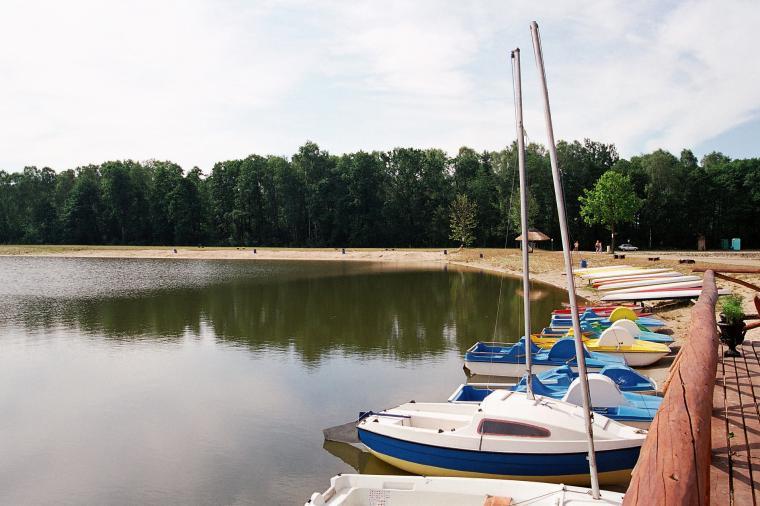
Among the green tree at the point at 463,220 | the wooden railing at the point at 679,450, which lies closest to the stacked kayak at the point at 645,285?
the wooden railing at the point at 679,450

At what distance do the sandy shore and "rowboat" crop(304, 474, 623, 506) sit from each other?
12.8 metres

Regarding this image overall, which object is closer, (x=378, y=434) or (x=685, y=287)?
(x=378, y=434)

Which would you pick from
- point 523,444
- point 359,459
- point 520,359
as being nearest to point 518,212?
point 520,359

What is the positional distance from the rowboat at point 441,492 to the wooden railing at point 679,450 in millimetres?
7813

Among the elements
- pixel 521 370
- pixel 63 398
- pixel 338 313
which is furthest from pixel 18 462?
pixel 338 313

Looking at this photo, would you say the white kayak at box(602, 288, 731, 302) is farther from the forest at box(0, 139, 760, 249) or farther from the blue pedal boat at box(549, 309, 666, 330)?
the forest at box(0, 139, 760, 249)

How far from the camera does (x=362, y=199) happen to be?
118812 mm

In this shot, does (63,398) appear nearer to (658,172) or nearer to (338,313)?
(338,313)

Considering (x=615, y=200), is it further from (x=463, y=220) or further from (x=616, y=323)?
(x=616, y=323)

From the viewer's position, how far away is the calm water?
15.3 metres

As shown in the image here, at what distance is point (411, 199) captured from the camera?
11594 cm

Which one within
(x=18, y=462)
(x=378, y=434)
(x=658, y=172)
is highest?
(x=658, y=172)

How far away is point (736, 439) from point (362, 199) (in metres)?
115

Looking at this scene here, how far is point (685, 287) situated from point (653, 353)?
12.5m
